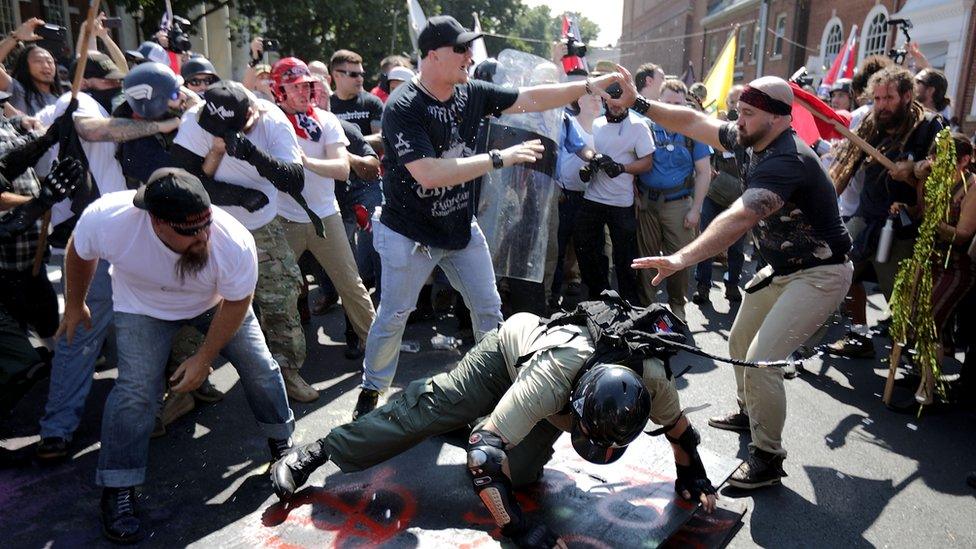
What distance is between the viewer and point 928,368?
4102mm

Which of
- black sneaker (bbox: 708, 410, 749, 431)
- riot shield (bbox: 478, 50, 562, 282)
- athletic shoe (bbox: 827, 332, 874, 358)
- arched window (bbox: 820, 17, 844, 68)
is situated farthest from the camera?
arched window (bbox: 820, 17, 844, 68)

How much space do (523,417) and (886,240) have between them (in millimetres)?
3472

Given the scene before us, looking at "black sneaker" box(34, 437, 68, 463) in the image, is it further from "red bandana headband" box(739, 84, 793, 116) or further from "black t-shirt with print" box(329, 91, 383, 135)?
"red bandana headband" box(739, 84, 793, 116)

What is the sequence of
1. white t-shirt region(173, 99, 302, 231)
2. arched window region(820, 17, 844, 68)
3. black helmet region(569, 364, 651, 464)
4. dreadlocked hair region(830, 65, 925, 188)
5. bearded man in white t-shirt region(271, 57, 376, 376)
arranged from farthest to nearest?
arched window region(820, 17, 844, 68), dreadlocked hair region(830, 65, 925, 188), bearded man in white t-shirt region(271, 57, 376, 376), white t-shirt region(173, 99, 302, 231), black helmet region(569, 364, 651, 464)

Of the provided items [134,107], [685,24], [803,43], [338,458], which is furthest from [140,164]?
[685,24]

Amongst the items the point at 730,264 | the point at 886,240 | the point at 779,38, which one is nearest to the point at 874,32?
the point at 779,38

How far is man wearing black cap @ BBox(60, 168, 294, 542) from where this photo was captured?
2664 millimetres

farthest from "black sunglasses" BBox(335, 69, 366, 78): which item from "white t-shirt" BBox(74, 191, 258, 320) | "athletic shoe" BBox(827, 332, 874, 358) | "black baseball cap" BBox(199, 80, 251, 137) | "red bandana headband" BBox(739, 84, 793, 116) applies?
"athletic shoe" BBox(827, 332, 874, 358)

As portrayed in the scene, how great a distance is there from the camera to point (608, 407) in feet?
7.47

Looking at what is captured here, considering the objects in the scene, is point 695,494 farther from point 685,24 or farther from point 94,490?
point 685,24

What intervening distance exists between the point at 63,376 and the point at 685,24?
4308 cm

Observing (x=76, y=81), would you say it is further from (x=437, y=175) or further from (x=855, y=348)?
(x=855, y=348)

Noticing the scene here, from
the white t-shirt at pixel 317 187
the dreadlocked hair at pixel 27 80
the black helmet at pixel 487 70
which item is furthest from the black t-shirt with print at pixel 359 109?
the dreadlocked hair at pixel 27 80

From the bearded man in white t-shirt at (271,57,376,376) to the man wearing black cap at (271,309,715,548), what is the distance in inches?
63.3
